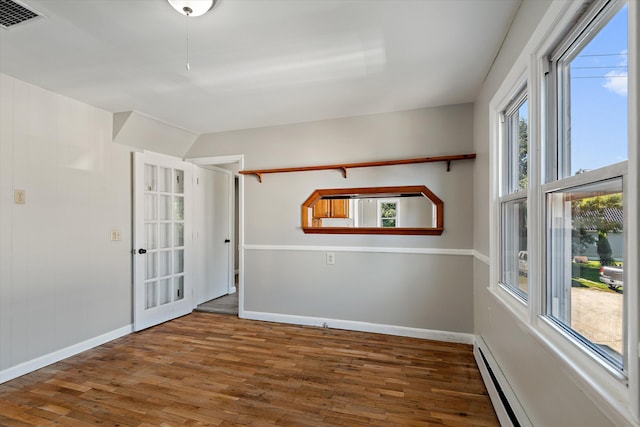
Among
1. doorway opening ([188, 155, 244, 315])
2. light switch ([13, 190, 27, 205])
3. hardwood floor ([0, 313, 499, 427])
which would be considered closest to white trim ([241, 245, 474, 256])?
doorway opening ([188, 155, 244, 315])

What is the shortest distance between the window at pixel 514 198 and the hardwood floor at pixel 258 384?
928 mm

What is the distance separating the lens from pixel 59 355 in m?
2.92

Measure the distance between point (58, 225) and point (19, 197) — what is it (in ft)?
1.27

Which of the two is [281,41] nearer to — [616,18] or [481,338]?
[616,18]

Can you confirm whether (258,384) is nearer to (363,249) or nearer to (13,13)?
(363,249)

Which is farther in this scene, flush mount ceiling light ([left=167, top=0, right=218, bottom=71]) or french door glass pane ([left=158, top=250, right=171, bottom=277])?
french door glass pane ([left=158, top=250, right=171, bottom=277])

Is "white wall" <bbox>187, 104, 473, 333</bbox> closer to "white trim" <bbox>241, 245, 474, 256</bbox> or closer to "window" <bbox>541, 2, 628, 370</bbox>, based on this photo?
"white trim" <bbox>241, 245, 474, 256</bbox>

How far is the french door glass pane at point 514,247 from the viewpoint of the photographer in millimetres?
1880

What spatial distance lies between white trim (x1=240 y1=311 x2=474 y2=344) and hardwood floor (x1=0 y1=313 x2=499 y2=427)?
90mm

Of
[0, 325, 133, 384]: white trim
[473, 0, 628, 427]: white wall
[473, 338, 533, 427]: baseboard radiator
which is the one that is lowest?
[0, 325, 133, 384]: white trim

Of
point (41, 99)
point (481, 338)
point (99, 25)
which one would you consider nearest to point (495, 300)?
point (481, 338)

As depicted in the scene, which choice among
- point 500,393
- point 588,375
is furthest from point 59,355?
point 588,375

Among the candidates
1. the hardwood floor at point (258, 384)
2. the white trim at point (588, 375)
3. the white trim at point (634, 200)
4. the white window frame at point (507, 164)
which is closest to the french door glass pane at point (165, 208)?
A: the hardwood floor at point (258, 384)

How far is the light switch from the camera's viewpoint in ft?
8.59
